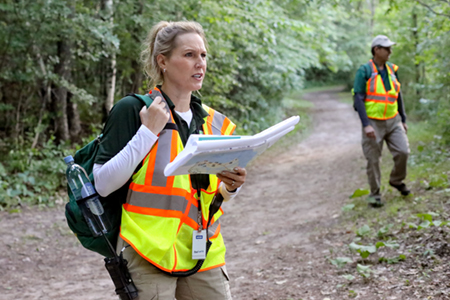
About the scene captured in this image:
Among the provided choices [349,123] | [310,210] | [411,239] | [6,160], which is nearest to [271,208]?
[310,210]

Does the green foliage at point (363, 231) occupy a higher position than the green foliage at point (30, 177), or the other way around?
the green foliage at point (363, 231)

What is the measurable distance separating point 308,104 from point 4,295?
28.5 m

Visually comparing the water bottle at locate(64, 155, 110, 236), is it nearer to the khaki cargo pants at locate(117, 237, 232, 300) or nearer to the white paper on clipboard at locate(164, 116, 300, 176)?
the khaki cargo pants at locate(117, 237, 232, 300)

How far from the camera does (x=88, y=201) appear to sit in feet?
7.28

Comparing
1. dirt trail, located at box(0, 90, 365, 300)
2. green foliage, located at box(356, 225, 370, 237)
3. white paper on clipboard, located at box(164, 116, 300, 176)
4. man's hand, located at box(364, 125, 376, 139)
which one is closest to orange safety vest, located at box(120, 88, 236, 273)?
white paper on clipboard, located at box(164, 116, 300, 176)

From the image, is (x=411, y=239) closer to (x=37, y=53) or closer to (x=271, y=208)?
(x=271, y=208)

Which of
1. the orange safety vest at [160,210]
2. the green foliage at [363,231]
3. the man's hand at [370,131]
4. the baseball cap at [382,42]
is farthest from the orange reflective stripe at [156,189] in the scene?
the baseball cap at [382,42]

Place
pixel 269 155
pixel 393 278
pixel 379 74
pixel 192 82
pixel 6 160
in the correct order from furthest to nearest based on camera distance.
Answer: pixel 269 155 → pixel 6 160 → pixel 379 74 → pixel 393 278 → pixel 192 82

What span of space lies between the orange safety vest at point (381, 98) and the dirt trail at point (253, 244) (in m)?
1.85

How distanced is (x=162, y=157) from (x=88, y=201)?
40cm

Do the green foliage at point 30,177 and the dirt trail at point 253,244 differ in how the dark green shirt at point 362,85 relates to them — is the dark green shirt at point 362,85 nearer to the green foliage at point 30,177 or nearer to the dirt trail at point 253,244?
the dirt trail at point 253,244

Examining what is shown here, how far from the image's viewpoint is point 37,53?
10375 millimetres

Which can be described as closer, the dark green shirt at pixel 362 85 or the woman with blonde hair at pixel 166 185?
the woman with blonde hair at pixel 166 185

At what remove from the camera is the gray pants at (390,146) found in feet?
23.6
